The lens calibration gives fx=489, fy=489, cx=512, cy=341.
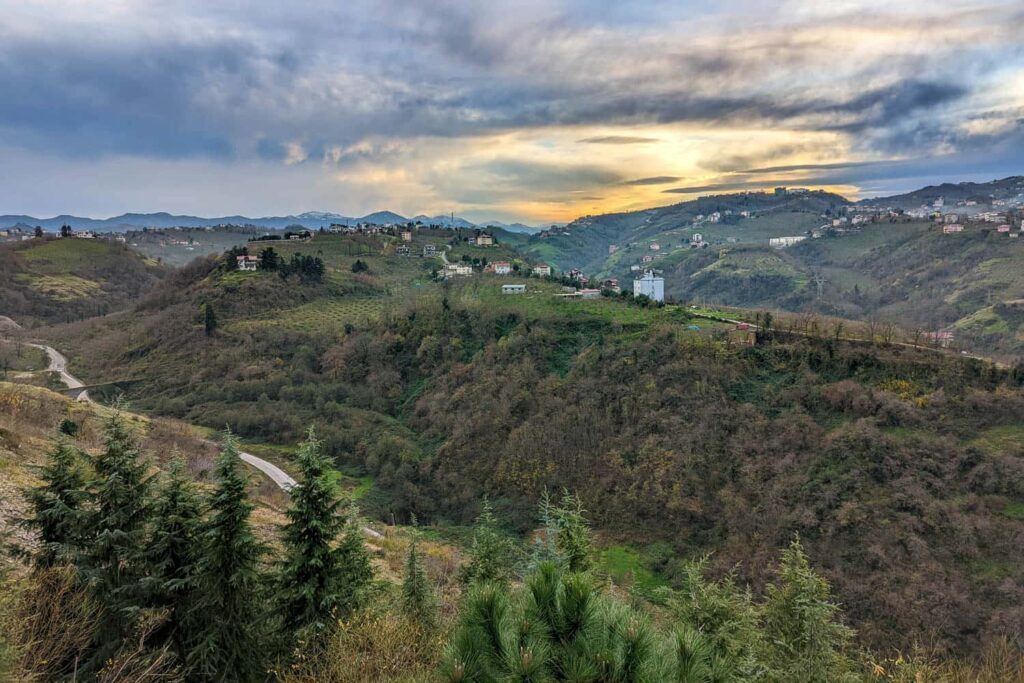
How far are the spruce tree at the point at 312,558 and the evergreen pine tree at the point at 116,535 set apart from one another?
8.39 ft

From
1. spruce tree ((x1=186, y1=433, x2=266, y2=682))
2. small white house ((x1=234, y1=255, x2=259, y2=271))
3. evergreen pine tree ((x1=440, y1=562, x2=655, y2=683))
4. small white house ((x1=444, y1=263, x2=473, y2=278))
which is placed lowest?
spruce tree ((x1=186, y1=433, x2=266, y2=682))

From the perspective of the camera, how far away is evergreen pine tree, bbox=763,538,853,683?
8570 millimetres

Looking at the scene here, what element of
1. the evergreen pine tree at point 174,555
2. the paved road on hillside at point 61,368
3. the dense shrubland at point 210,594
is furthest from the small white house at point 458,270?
the evergreen pine tree at point 174,555

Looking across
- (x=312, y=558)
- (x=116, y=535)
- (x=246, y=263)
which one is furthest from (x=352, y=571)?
(x=246, y=263)

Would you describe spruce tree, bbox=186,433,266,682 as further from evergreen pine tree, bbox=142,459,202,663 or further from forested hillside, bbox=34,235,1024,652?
forested hillside, bbox=34,235,1024,652

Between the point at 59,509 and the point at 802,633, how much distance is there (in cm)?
1611

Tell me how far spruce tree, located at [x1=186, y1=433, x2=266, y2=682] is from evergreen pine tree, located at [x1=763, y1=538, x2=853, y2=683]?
31.1 feet

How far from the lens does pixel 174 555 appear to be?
9.34 m

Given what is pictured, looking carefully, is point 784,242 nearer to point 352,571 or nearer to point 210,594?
point 352,571

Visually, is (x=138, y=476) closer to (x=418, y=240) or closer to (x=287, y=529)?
(x=287, y=529)

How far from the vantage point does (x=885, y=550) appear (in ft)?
85.9

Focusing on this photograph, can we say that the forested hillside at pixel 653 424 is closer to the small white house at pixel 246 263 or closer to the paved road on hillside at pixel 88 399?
the paved road on hillside at pixel 88 399

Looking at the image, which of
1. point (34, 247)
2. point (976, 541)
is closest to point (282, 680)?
point (976, 541)

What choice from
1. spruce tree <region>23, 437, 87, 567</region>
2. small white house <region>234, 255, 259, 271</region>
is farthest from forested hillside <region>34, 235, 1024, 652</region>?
spruce tree <region>23, 437, 87, 567</region>
